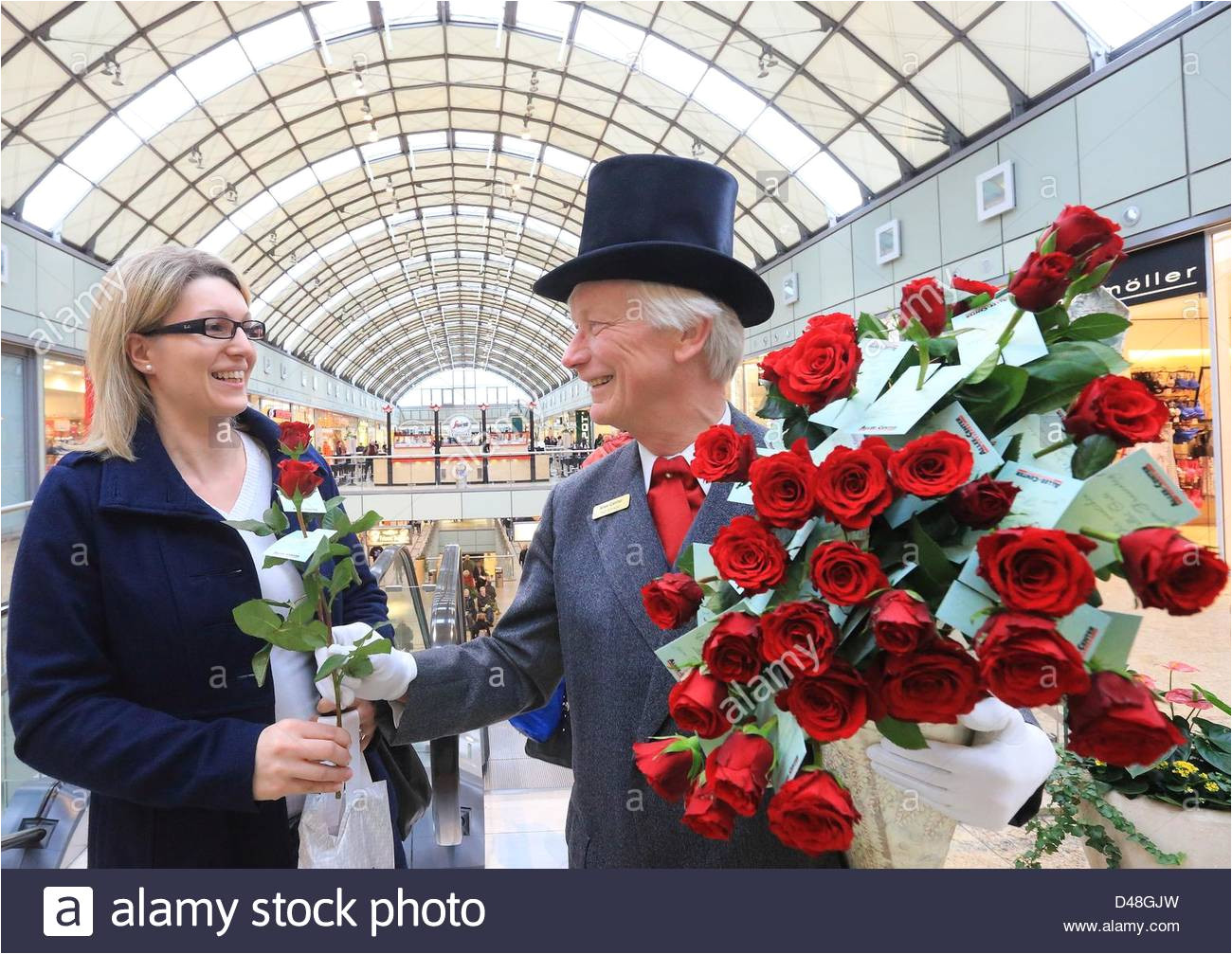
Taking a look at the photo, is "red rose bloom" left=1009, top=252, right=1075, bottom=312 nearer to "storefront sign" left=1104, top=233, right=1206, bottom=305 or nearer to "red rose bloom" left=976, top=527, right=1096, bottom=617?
"red rose bloom" left=976, top=527, right=1096, bottom=617

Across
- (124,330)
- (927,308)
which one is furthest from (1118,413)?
(124,330)

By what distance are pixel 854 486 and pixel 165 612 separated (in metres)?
1.24

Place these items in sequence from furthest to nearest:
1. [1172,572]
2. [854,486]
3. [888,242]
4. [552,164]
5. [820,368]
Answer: [552,164] < [888,242] < [820,368] < [854,486] < [1172,572]

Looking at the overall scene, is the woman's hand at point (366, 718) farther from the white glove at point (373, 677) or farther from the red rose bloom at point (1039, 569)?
the red rose bloom at point (1039, 569)

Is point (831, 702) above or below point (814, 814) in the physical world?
above

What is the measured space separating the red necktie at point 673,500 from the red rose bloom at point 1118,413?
29.8 inches

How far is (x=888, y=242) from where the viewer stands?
1383 cm

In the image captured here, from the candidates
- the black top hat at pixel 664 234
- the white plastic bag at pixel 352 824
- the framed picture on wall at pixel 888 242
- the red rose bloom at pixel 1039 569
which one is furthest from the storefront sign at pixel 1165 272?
the white plastic bag at pixel 352 824

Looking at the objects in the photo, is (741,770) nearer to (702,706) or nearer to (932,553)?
(702,706)

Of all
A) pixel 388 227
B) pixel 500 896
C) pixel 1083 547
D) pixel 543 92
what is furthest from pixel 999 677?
pixel 388 227

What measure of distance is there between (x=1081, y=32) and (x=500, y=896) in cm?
1135

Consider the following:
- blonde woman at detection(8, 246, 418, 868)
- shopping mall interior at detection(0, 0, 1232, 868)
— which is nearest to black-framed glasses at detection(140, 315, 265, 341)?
blonde woman at detection(8, 246, 418, 868)

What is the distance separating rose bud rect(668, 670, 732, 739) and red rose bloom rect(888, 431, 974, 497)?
32 centimetres

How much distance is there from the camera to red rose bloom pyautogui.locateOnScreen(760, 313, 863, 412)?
0.92 meters
